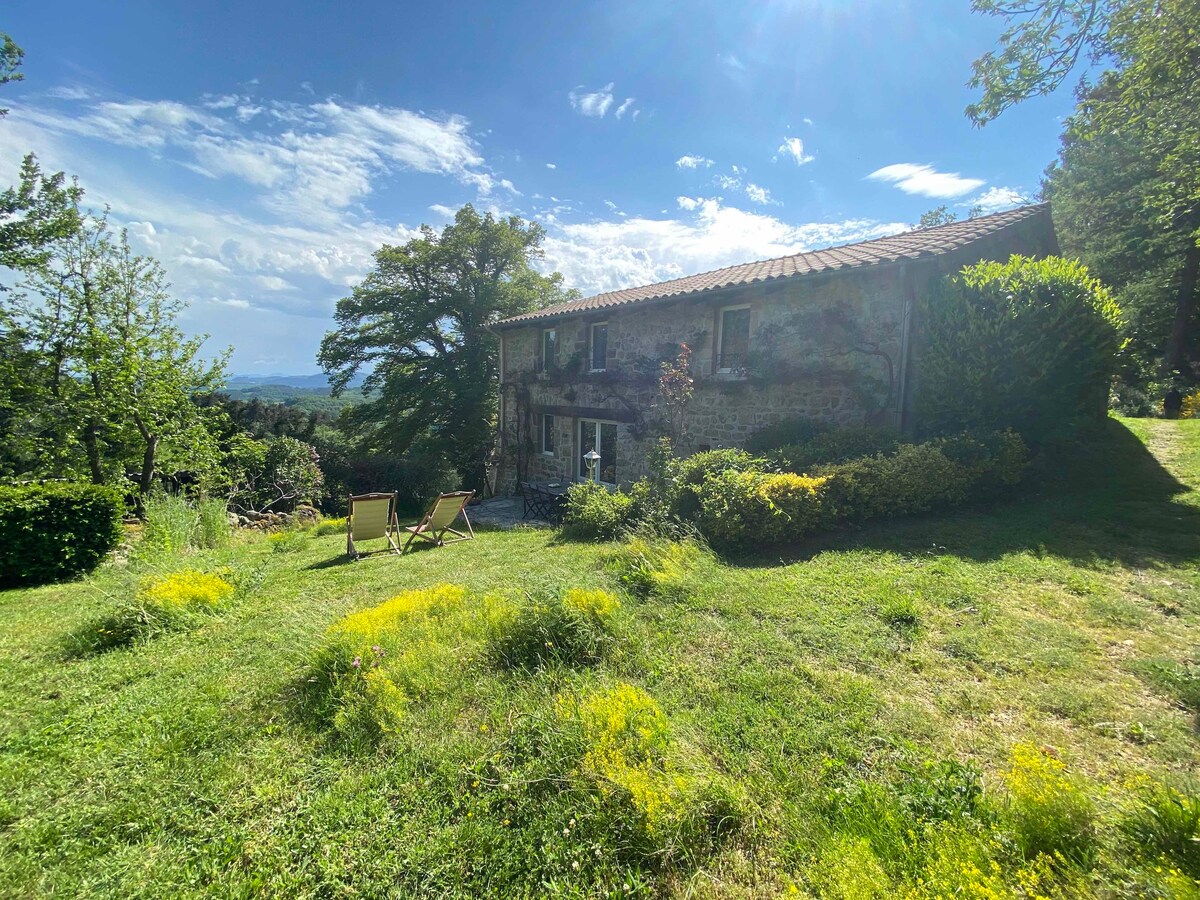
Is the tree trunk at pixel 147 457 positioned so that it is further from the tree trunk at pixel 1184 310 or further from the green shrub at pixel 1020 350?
the tree trunk at pixel 1184 310

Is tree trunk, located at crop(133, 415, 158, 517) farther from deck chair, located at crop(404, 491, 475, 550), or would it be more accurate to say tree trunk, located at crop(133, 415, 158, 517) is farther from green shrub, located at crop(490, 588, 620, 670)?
green shrub, located at crop(490, 588, 620, 670)

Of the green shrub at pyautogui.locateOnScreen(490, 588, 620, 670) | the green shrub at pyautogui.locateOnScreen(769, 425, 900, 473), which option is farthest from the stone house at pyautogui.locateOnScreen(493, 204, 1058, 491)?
the green shrub at pyautogui.locateOnScreen(490, 588, 620, 670)

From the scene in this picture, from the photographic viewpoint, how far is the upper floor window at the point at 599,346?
1360 cm

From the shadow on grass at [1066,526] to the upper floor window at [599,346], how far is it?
28.6 ft

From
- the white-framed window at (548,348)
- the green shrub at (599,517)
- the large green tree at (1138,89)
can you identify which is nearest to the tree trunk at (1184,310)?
the large green tree at (1138,89)

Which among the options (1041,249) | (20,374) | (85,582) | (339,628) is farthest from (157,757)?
(1041,249)

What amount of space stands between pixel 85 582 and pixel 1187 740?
10.7 metres

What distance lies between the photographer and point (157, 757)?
2.72m

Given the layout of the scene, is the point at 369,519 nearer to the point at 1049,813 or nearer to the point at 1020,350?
the point at 1049,813

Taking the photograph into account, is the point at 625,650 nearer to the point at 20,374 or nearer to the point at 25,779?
Answer: the point at 25,779

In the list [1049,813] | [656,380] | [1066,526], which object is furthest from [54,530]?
[1066,526]

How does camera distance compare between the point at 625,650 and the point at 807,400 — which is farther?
the point at 807,400

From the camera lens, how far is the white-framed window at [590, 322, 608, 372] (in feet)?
44.6

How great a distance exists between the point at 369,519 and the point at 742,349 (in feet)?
26.4
